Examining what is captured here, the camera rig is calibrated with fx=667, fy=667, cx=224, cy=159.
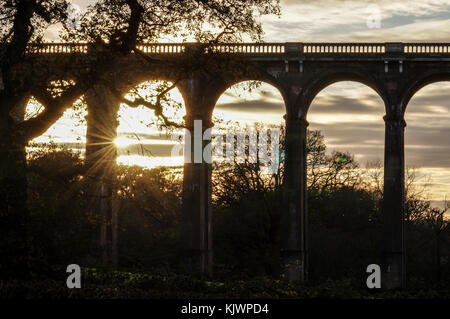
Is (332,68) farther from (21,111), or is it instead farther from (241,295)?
(241,295)

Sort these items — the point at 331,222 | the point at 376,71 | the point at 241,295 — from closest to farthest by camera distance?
the point at 241,295, the point at 376,71, the point at 331,222

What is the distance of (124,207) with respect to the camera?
4584 centimetres

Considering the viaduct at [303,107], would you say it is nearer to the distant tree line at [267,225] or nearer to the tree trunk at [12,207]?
the distant tree line at [267,225]

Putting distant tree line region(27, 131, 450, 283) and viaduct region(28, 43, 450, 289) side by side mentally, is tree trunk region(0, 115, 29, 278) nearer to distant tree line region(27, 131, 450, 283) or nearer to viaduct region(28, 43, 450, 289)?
distant tree line region(27, 131, 450, 283)

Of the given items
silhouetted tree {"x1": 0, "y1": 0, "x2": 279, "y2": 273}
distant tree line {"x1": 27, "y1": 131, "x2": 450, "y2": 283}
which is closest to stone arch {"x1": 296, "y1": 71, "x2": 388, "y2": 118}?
distant tree line {"x1": 27, "y1": 131, "x2": 450, "y2": 283}

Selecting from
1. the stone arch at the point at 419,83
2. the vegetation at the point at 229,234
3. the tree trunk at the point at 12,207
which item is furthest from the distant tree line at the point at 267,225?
the stone arch at the point at 419,83

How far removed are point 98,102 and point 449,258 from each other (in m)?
35.6

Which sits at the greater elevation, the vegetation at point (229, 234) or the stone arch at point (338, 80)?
the stone arch at point (338, 80)

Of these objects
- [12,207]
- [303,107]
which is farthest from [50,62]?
[303,107]

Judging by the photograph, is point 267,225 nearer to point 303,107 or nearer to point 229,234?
point 229,234

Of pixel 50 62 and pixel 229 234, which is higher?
pixel 50 62

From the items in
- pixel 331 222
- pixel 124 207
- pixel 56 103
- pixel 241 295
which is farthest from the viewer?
pixel 331 222
